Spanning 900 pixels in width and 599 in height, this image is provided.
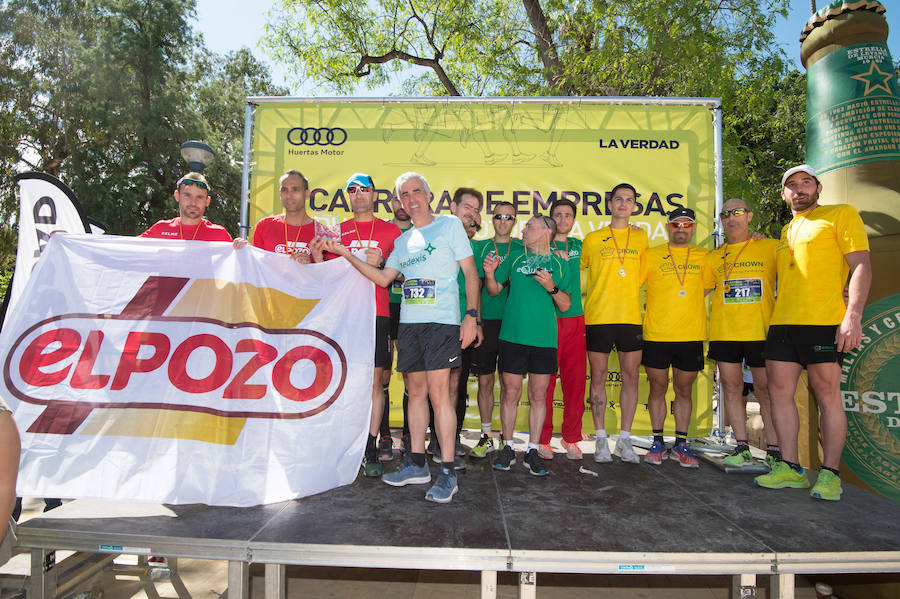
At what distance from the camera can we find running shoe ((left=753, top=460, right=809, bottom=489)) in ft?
10.1

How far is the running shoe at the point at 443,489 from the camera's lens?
2.67m

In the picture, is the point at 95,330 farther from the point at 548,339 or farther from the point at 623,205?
the point at 623,205

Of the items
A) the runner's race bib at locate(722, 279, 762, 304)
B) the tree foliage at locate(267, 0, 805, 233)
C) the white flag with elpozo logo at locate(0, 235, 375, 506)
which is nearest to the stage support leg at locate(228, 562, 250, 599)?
the white flag with elpozo logo at locate(0, 235, 375, 506)

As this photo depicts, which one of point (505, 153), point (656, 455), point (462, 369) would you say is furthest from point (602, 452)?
point (505, 153)

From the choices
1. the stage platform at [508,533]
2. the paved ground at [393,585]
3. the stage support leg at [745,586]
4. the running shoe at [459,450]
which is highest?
the running shoe at [459,450]

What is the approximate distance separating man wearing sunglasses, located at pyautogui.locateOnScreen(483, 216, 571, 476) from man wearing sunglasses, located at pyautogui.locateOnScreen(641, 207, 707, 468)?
754 mm

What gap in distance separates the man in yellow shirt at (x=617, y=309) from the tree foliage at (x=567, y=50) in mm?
6063

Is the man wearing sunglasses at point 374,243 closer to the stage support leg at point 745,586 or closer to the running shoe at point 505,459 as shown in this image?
the running shoe at point 505,459

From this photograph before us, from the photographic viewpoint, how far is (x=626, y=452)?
11.8 feet

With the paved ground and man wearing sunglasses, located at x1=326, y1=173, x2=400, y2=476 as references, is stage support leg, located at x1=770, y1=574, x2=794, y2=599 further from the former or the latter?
man wearing sunglasses, located at x1=326, y1=173, x2=400, y2=476

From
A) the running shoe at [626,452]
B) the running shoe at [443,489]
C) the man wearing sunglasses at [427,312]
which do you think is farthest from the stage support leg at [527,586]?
the running shoe at [626,452]

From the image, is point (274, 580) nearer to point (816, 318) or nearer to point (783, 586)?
point (783, 586)

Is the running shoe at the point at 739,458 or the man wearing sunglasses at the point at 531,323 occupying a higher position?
the man wearing sunglasses at the point at 531,323

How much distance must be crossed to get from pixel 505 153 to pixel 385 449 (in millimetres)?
2837
